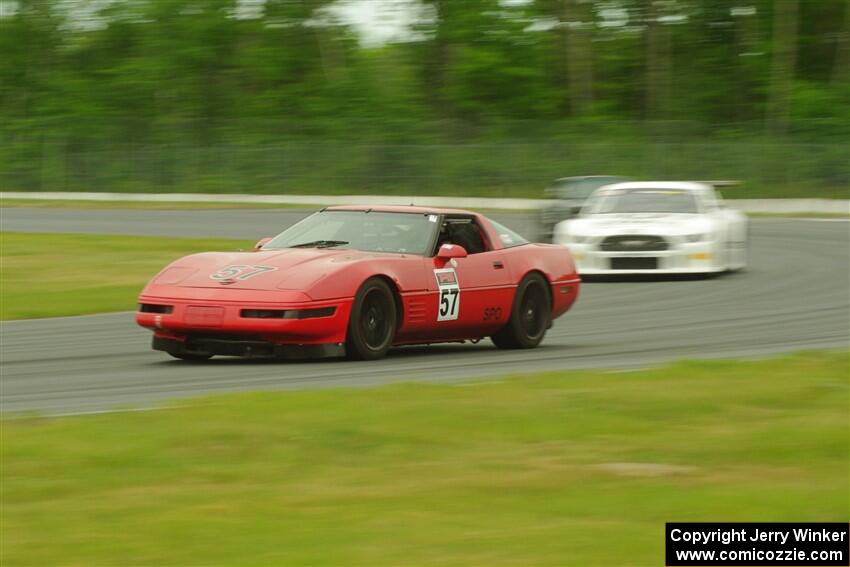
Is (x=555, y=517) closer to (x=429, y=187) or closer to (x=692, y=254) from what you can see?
(x=692, y=254)

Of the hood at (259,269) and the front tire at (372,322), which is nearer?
the hood at (259,269)

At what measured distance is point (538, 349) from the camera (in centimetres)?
1259

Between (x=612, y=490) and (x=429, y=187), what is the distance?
4355 centimetres

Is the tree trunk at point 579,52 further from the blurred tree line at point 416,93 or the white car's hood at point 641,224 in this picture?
the white car's hood at point 641,224

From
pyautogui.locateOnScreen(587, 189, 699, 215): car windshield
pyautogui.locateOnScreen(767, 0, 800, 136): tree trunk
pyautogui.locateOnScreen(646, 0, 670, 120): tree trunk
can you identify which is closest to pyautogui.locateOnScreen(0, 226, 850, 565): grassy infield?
pyautogui.locateOnScreen(587, 189, 699, 215): car windshield

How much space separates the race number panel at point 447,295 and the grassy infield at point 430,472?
2104 millimetres

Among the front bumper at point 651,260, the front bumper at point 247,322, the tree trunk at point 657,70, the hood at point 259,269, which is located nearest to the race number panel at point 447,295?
the hood at point 259,269

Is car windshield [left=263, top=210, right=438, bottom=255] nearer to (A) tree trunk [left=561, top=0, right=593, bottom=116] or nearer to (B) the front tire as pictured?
(B) the front tire

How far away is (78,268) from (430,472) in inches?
637

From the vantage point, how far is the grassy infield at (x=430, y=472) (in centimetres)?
512

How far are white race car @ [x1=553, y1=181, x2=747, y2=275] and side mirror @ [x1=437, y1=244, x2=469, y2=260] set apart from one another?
333 inches

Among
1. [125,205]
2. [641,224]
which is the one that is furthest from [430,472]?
[125,205]

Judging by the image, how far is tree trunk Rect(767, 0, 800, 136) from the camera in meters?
54.7

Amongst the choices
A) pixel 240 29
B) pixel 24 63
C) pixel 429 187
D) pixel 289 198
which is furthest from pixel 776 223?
pixel 24 63
